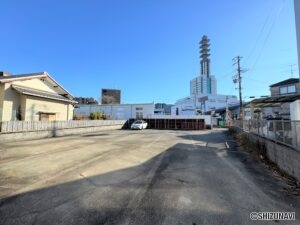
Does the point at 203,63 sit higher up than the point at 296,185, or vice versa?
the point at 203,63

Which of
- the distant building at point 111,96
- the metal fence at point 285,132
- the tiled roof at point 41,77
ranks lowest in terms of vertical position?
the metal fence at point 285,132

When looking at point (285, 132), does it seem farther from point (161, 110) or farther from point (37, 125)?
point (161, 110)

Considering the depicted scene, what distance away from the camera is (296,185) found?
549cm

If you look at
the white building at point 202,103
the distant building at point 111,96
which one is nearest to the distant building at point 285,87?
the white building at point 202,103

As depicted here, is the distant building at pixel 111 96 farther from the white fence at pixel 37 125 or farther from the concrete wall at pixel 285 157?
the concrete wall at pixel 285 157

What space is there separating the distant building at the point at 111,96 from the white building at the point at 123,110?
31.3m

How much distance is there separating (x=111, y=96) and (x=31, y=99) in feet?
230

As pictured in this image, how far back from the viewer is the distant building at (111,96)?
8219 centimetres

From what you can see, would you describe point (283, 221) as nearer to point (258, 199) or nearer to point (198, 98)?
point (258, 199)

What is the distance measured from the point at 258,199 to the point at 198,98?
9022 centimetres

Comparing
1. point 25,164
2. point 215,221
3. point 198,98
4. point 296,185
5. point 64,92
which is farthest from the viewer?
point 198,98

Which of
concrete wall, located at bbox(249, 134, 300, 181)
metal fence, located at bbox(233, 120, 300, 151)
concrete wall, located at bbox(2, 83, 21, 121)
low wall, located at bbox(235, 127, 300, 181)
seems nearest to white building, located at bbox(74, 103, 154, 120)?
concrete wall, located at bbox(2, 83, 21, 121)

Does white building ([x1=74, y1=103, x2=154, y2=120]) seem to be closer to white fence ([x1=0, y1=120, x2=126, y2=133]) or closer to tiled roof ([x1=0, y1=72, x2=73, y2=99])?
white fence ([x1=0, y1=120, x2=126, y2=133])

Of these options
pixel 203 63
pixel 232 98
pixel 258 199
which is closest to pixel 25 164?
pixel 258 199
